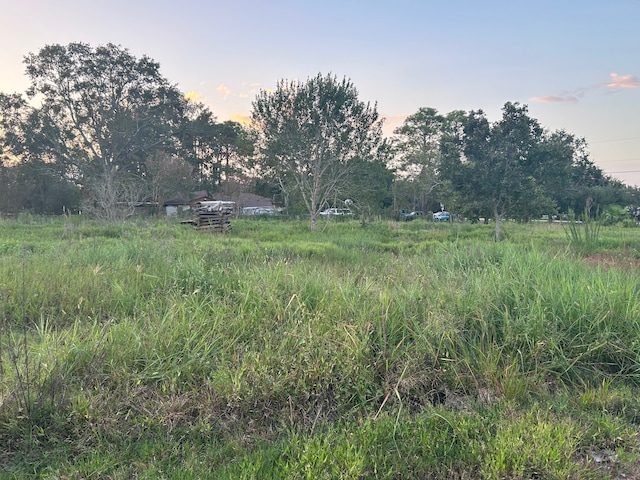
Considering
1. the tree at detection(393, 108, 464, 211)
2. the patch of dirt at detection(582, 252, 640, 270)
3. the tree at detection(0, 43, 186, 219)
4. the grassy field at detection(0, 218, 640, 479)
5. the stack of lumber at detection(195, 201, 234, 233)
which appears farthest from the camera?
the tree at detection(393, 108, 464, 211)

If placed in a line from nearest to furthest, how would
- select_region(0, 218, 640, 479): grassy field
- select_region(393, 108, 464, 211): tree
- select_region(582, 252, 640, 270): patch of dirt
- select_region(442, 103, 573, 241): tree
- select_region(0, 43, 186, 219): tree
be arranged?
select_region(0, 218, 640, 479): grassy field → select_region(582, 252, 640, 270): patch of dirt → select_region(442, 103, 573, 241): tree → select_region(0, 43, 186, 219): tree → select_region(393, 108, 464, 211): tree

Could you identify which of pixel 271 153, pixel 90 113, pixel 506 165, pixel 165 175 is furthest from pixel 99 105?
pixel 506 165

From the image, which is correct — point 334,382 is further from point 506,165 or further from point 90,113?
→ point 90,113

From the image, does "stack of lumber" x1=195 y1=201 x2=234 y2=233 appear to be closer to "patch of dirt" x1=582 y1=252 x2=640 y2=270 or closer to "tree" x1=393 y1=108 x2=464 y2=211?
"patch of dirt" x1=582 y1=252 x2=640 y2=270

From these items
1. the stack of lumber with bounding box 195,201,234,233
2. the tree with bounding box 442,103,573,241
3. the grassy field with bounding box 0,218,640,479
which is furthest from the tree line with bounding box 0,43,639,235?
the grassy field with bounding box 0,218,640,479

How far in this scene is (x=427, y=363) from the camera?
2881 millimetres

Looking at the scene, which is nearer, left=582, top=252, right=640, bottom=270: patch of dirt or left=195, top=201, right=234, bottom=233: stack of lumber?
left=582, top=252, right=640, bottom=270: patch of dirt

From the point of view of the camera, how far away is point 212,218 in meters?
17.9

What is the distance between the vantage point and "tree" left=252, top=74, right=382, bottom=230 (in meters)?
19.1

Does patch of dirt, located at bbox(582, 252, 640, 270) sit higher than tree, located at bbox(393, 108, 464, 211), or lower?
lower

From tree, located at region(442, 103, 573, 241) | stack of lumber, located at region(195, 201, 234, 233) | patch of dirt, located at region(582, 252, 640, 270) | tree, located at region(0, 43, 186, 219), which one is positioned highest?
tree, located at region(0, 43, 186, 219)

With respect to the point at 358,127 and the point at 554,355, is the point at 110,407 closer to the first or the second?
the point at 554,355

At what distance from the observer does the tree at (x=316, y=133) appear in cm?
1908

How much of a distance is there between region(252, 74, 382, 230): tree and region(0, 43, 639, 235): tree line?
0.06 meters
